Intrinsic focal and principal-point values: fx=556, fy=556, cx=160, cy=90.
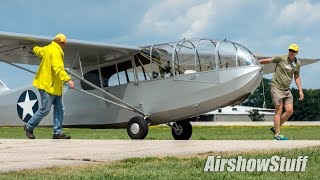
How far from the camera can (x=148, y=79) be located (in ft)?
45.5

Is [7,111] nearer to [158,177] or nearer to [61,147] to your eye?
[61,147]

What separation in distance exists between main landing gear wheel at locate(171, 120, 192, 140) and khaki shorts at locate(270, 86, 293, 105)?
3.57 m

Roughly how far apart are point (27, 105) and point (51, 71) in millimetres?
5682

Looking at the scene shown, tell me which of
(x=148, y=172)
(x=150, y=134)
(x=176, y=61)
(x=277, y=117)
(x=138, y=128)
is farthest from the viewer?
(x=150, y=134)

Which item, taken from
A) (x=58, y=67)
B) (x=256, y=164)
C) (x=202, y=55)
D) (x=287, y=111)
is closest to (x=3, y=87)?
(x=58, y=67)

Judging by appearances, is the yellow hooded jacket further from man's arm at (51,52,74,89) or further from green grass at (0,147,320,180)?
green grass at (0,147,320,180)

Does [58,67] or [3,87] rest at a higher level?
[58,67]

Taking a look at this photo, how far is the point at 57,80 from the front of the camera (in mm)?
11367

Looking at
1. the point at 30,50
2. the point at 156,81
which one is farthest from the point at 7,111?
the point at 156,81

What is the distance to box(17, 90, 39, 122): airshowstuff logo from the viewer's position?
645 inches

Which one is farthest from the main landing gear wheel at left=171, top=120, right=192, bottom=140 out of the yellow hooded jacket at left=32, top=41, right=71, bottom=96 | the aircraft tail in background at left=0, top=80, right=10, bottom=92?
the aircraft tail in background at left=0, top=80, right=10, bottom=92

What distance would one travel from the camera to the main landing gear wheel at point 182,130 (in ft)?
47.9

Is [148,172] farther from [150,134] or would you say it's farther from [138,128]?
[150,134]

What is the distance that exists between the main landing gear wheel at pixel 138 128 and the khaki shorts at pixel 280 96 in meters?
3.35
